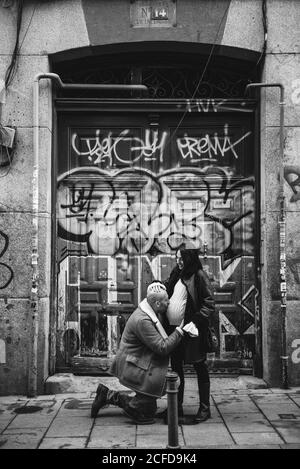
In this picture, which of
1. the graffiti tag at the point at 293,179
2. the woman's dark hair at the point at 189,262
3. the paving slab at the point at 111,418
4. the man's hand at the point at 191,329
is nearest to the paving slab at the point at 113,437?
the paving slab at the point at 111,418

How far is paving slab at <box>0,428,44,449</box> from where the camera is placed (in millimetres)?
5805

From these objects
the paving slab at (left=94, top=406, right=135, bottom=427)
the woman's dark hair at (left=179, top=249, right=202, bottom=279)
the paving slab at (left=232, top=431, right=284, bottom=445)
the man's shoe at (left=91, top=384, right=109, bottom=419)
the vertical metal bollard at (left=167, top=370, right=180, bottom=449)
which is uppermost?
the woman's dark hair at (left=179, top=249, right=202, bottom=279)

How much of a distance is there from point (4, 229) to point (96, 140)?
1.75 meters

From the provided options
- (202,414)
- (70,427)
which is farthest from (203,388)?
(70,427)

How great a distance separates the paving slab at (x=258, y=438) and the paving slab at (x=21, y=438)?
1914 mm

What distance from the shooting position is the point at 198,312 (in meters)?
6.54

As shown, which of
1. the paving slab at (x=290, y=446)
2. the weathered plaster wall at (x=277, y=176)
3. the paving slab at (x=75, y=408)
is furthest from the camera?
the weathered plaster wall at (x=277, y=176)

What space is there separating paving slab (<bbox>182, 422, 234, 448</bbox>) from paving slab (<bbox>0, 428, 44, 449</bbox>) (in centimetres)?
144

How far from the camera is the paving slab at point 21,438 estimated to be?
5805mm

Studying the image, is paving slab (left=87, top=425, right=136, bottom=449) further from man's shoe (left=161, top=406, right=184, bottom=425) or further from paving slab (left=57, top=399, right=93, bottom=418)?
paving slab (left=57, top=399, right=93, bottom=418)

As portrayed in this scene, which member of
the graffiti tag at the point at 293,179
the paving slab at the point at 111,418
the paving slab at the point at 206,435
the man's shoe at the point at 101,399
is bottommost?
the paving slab at the point at 111,418

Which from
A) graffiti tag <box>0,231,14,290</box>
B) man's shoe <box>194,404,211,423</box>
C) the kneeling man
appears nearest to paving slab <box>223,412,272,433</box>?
man's shoe <box>194,404,211,423</box>

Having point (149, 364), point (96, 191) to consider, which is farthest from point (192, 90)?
point (149, 364)

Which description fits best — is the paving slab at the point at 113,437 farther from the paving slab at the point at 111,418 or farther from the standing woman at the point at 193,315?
the standing woman at the point at 193,315
